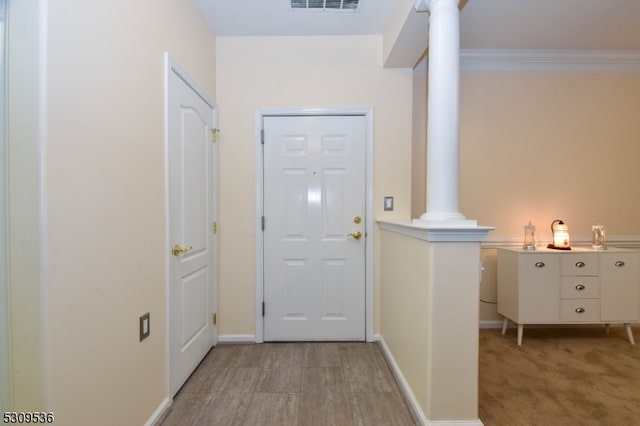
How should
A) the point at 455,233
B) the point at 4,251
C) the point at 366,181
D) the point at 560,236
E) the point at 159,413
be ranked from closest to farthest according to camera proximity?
the point at 4,251, the point at 455,233, the point at 159,413, the point at 366,181, the point at 560,236

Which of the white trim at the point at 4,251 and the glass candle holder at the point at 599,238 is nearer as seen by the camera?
the white trim at the point at 4,251

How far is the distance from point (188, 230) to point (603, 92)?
4024 millimetres

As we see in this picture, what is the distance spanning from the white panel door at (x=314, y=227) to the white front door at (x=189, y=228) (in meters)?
0.47

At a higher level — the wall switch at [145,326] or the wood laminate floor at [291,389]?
the wall switch at [145,326]

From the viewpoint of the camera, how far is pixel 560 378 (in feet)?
6.59

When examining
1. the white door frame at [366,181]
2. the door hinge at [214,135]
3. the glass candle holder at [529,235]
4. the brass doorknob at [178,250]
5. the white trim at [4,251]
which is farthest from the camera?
the glass candle holder at [529,235]

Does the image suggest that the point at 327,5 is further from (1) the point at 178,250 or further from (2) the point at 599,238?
(2) the point at 599,238

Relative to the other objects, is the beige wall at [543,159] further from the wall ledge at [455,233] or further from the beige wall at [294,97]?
A: the wall ledge at [455,233]

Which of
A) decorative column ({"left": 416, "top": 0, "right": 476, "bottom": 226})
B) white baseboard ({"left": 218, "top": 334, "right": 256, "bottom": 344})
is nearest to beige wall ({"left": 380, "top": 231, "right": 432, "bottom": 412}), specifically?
decorative column ({"left": 416, "top": 0, "right": 476, "bottom": 226})

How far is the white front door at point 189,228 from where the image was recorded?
1762mm

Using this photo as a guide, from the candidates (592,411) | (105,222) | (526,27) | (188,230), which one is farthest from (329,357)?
(526,27)

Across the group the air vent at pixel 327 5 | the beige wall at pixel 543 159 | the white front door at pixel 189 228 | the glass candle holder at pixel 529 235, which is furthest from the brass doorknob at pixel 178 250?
the glass candle holder at pixel 529 235

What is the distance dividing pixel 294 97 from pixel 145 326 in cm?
201

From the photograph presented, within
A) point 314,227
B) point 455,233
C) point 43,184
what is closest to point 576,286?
point 455,233
